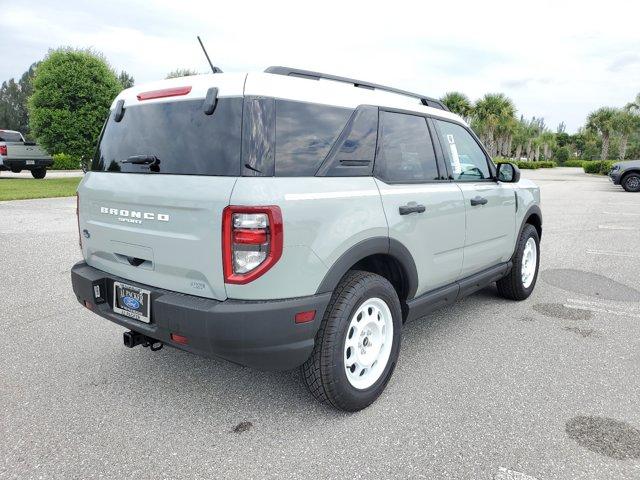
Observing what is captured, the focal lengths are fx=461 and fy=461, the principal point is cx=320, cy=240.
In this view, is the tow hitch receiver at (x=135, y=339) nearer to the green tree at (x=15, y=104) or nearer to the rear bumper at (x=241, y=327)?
A: the rear bumper at (x=241, y=327)

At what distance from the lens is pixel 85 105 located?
16.2m

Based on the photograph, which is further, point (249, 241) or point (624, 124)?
point (624, 124)

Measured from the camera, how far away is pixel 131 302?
8.48 feet

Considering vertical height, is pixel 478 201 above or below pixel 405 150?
below

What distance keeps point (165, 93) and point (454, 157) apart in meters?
2.16

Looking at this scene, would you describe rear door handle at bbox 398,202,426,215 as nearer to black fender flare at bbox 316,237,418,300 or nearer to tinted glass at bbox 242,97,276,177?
black fender flare at bbox 316,237,418,300

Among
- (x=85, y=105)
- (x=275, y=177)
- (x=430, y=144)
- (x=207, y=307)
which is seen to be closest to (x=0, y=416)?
(x=207, y=307)

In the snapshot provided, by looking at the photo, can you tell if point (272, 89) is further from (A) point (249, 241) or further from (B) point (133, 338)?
(B) point (133, 338)

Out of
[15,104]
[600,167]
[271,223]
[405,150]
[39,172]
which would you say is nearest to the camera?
[271,223]

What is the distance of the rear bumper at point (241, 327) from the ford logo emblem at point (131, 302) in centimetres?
16

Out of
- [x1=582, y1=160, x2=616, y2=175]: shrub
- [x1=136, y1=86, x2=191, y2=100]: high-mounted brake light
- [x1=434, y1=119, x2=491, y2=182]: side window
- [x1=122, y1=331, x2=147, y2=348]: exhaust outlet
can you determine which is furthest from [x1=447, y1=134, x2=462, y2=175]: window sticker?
[x1=582, y1=160, x2=616, y2=175]: shrub

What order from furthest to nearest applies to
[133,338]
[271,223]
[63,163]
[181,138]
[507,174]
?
[63,163], [507,174], [133,338], [181,138], [271,223]

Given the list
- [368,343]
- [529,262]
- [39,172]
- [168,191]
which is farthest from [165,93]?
[39,172]

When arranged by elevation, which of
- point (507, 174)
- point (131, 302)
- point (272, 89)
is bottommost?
point (131, 302)
